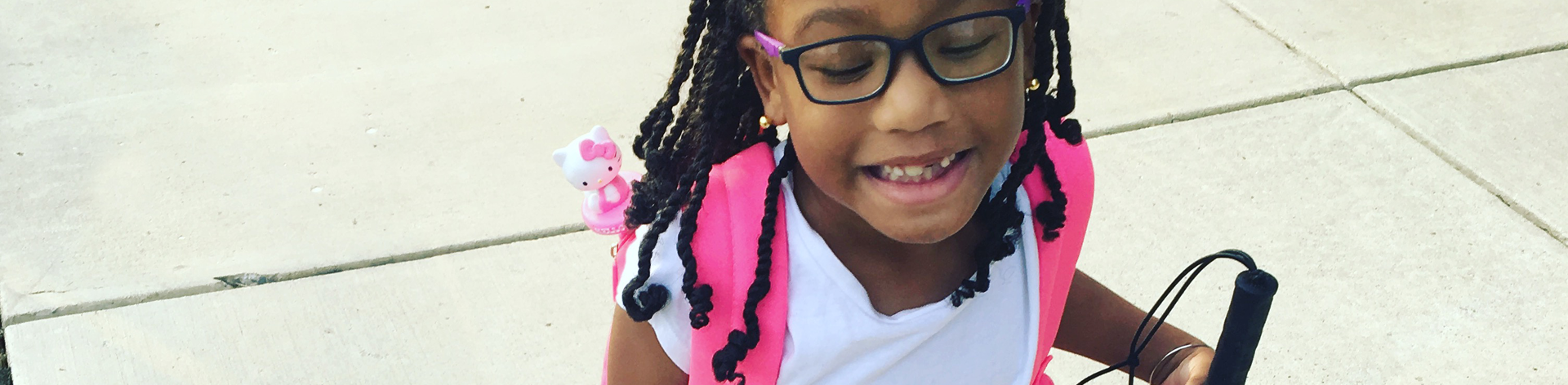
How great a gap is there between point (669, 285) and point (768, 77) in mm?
259

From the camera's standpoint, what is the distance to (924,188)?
132 cm

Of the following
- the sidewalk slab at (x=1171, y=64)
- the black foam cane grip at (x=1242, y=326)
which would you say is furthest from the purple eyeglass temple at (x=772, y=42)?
the sidewalk slab at (x=1171, y=64)

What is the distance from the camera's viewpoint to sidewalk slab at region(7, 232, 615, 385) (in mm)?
2570

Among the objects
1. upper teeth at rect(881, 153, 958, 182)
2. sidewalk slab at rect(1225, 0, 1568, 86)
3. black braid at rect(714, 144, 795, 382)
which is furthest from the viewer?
sidewalk slab at rect(1225, 0, 1568, 86)

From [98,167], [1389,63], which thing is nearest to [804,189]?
[98,167]

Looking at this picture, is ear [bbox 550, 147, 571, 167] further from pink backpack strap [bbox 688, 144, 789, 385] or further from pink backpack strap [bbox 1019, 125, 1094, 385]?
pink backpack strap [bbox 1019, 125, 1094, 385]

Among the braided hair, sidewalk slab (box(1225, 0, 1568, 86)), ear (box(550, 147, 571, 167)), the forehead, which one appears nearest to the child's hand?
the braided hair

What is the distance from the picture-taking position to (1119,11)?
407cm

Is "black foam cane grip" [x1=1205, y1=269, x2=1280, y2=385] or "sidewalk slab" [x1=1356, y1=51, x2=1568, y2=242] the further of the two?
"sidewalk slab" [x1=1356, y1=51, x2=1568, y2=242]

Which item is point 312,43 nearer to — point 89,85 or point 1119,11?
point 89,85

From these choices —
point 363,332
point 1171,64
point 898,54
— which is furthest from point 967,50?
point 1171,64

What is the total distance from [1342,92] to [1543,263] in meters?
0.82

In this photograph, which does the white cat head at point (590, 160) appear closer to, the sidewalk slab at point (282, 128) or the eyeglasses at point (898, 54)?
the eyeglasses at point (898, 54)

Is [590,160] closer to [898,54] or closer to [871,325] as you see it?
[871,325]
